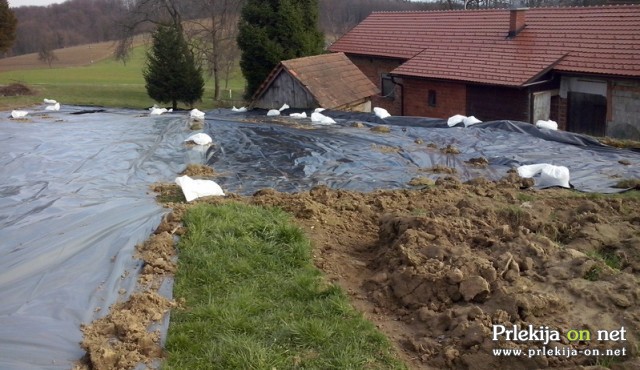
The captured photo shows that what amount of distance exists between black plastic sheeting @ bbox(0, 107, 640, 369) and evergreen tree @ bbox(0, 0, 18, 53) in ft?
59.4

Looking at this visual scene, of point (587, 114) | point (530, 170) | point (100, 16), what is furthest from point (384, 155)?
point (100, 16)

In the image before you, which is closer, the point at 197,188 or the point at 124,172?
the point at 197,188

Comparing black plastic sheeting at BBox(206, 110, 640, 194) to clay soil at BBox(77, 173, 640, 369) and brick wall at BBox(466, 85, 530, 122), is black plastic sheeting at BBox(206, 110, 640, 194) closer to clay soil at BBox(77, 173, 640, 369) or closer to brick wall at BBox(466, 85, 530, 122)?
clay soil at BBox(77, 173, 640, 369)

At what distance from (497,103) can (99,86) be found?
25.2m

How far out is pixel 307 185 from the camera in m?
7.68

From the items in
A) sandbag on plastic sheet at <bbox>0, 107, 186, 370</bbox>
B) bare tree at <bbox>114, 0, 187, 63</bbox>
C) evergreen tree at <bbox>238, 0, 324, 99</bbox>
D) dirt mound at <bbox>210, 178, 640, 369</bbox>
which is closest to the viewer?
dirt mound at <bbox>210, 178, 640, 369</bbox>

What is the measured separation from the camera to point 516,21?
18359 mm

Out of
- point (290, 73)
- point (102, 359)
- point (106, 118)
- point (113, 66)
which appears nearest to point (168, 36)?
point (290, 73)

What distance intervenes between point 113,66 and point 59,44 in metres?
14.3

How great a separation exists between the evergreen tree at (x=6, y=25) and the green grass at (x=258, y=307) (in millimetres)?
28196

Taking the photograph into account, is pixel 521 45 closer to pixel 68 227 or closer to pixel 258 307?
pixel 68 227

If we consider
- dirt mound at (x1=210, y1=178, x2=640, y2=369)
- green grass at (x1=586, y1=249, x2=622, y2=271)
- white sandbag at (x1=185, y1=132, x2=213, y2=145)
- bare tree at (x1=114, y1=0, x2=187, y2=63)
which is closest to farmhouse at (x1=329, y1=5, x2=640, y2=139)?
dirt mound at (x1=210, y1=178, x2=640, y2=369)

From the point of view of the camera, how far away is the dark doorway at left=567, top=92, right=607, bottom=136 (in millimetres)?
15539

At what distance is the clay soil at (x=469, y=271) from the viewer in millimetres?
3680
